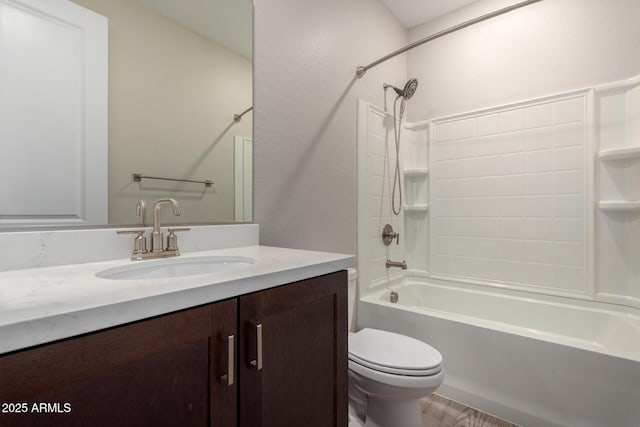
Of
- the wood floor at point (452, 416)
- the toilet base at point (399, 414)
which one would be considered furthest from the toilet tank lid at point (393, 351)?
the wood floor at point (452, 416)

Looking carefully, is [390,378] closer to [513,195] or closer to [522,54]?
[513,195]

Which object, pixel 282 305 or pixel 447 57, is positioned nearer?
pixel 282 305

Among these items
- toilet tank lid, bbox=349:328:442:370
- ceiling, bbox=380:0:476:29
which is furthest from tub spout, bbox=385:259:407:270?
ceiling, bbox=380:0:476:29

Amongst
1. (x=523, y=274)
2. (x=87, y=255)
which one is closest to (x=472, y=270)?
(x=523, y=274)

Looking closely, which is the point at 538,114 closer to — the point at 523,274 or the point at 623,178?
the point at 623,178

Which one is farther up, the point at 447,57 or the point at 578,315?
the point at 447,57

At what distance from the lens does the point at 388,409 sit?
4.28 ft

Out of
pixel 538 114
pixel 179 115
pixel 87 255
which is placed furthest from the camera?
pixel 538 114

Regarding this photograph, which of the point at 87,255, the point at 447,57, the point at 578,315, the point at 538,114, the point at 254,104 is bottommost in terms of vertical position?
the point at 578,315

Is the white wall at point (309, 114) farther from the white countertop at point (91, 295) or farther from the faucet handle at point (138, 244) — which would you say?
the white countertop at point (91, 295)

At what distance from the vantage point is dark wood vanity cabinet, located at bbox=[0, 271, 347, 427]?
423 millimetres

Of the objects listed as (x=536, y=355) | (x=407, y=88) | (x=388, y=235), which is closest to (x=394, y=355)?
(x=536, y=355)

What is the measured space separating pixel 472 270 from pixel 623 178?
1.02 metres

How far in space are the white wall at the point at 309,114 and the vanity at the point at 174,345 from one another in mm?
613
